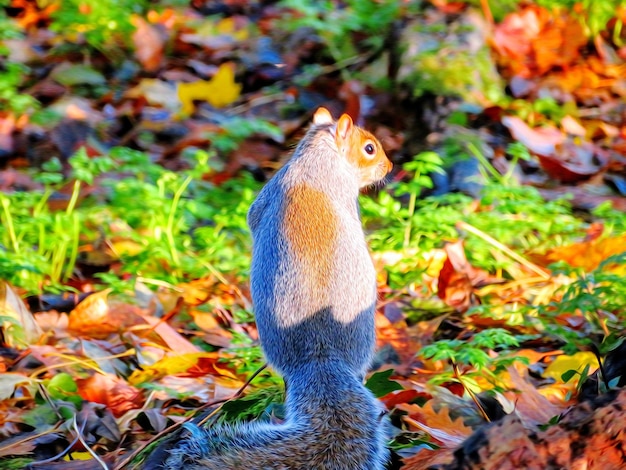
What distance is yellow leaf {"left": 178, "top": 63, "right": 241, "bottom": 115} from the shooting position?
638cm

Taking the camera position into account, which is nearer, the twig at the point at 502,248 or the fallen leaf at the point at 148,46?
the twig at the point at 502,248

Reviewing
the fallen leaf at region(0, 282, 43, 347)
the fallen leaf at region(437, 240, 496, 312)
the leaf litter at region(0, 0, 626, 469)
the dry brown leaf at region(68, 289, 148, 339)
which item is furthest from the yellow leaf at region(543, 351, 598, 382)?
the fallen leaf at region(0, 282, 43, 347)

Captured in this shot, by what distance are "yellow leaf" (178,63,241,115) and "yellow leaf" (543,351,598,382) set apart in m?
4.05

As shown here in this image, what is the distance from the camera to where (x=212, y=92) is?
21.2 feet

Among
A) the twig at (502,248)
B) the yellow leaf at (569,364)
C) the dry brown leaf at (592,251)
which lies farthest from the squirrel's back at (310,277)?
the dry brown leaf at (592,251)

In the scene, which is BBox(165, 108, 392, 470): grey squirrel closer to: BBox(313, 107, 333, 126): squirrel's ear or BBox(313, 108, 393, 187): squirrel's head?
BBox(313, 108, 393, 187): squirrel's head

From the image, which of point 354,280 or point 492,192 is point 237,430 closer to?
point 354,280

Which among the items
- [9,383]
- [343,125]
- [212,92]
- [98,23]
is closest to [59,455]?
[9,383]

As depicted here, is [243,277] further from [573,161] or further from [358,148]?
[573,161]

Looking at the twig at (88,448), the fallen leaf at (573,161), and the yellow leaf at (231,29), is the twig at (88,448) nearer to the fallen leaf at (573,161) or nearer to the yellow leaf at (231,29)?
the fallen leaf at (573,161)

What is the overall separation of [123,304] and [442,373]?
1432 millimetres

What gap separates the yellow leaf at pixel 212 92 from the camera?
20.9 feet

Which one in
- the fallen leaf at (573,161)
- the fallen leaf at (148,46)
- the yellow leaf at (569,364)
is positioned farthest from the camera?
the fallen leaf at (148,46)

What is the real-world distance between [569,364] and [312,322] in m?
0.97
